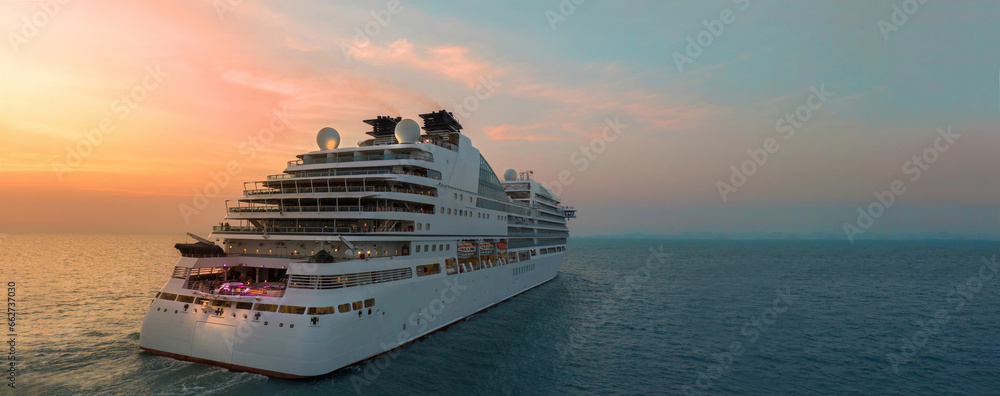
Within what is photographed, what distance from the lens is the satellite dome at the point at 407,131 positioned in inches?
1391

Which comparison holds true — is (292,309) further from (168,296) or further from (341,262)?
(168,296)

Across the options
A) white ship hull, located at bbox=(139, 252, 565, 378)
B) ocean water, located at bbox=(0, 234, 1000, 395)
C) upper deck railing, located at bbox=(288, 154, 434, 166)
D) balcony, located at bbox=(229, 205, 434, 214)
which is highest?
upper deck railing, located at bbox=(288, 154, 434, 166)

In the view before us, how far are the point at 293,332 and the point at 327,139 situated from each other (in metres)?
20.2

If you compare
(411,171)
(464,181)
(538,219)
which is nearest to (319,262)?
(411,171)

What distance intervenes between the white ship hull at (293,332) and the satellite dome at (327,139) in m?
15.0

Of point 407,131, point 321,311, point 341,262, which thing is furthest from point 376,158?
point 321,311

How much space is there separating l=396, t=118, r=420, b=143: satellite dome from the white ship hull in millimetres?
12399

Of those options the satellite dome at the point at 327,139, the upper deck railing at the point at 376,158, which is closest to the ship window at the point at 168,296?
the upper deck railing at the point at 376,158

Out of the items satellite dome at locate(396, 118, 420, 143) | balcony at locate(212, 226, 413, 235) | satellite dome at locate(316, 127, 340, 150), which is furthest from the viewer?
satellite dome at locate(316, 127, 340, 150)

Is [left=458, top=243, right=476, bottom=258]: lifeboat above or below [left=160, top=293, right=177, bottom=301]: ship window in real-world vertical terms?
above

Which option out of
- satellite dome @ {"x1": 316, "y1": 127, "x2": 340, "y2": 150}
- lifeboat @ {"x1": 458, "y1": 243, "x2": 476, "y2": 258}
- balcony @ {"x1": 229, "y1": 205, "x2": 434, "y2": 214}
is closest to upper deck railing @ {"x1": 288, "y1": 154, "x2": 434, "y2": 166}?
satellite dome @ {"x1": 316, "y1": 127, "x2": 340, "y2": 150}

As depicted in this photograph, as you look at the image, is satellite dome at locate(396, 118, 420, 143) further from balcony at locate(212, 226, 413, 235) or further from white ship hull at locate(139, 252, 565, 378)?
white ship hull at locate(139, 252, 565, 378)

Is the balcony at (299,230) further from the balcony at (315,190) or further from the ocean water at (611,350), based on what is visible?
the ocean water at (611,350)

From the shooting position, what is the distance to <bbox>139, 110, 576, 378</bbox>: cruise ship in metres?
21.1
